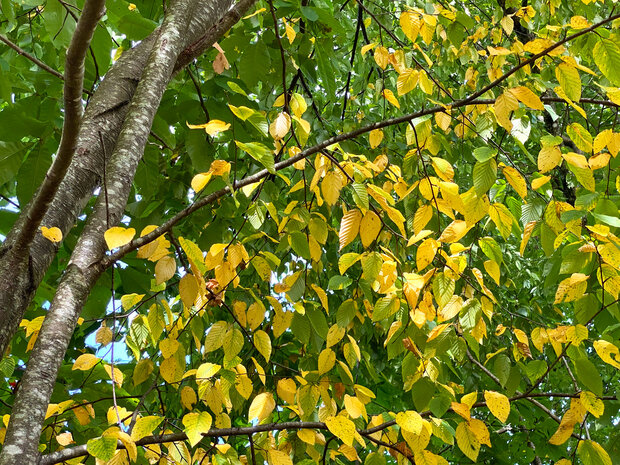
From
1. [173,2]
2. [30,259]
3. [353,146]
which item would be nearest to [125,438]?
[30,259]

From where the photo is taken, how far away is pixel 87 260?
49.6 inches

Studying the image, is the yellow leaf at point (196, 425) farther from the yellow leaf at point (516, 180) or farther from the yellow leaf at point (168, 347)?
the yellow leaf at point (516, 180)

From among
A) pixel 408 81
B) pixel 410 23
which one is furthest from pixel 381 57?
pixel 408 81

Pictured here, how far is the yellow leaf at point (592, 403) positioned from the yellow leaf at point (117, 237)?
54.2 inches

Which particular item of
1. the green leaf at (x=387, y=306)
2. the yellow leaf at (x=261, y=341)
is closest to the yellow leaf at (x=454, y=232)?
the green leaf at (x=387, y=306)

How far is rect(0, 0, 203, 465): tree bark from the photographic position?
3.53 feet

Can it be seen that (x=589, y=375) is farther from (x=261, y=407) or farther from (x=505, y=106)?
(x=261, y=407)

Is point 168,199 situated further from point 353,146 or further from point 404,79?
point 404,79

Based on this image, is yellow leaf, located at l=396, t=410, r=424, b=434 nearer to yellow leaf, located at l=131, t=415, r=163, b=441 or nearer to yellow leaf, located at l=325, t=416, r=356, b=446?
yellow leaf, located at l=325, t=416, r=356, b=446

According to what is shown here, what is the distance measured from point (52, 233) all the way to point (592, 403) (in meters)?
1.54

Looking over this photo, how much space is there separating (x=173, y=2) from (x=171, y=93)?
31.5 inches

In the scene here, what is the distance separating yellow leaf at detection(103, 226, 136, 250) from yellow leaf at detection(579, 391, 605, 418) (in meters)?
1.38

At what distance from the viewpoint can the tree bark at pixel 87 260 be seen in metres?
1.08

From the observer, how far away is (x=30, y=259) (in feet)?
4.15
